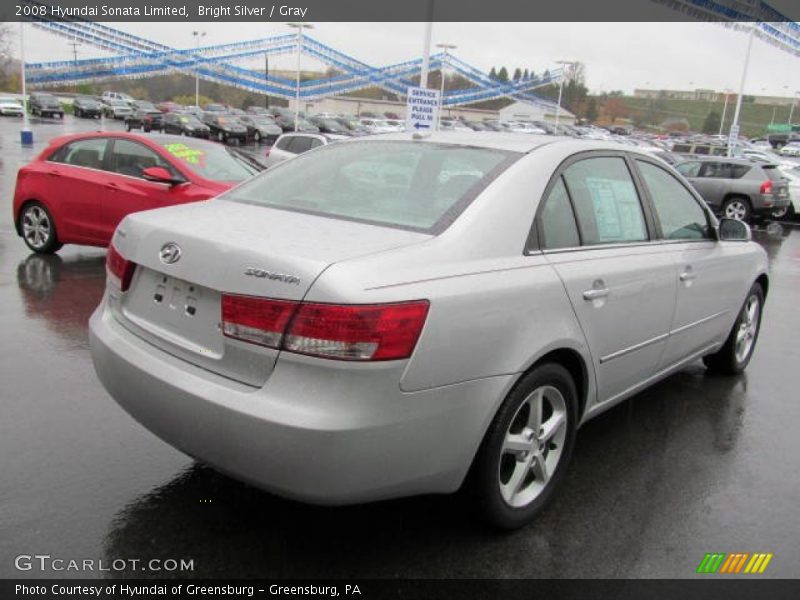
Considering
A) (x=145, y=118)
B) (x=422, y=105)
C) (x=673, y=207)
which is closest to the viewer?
(x=673, y=207)

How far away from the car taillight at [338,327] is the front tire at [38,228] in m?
6.75

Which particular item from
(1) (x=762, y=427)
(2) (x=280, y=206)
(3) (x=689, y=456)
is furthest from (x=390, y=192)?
(1) (x=762, y=427)

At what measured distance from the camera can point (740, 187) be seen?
17.6 metres

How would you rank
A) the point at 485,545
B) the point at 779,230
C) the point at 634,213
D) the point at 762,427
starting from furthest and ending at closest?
1. the point at 779,230
2. the point at 762,427
3. the point at 634,213
4. the point at 485,545

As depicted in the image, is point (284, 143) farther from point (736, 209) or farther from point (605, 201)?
point (605, 201)

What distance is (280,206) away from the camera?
10.7 feet

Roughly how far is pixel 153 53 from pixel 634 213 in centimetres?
5262

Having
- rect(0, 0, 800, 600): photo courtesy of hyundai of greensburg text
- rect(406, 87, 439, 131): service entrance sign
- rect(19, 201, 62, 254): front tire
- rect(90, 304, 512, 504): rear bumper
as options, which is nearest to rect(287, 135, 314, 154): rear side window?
rect(406, 87, 439, 131): service entrance sign

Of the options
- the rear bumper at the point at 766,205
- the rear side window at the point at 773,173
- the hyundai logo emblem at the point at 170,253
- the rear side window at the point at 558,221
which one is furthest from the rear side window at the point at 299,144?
the hyundai logo emblem at the point at 170,253

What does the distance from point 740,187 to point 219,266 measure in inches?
706

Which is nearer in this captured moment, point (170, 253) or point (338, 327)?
point (338, 327)

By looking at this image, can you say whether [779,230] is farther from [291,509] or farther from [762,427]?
[291,509]

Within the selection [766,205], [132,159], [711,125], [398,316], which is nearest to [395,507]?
[398,316]

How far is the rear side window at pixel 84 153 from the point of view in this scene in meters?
7.96
